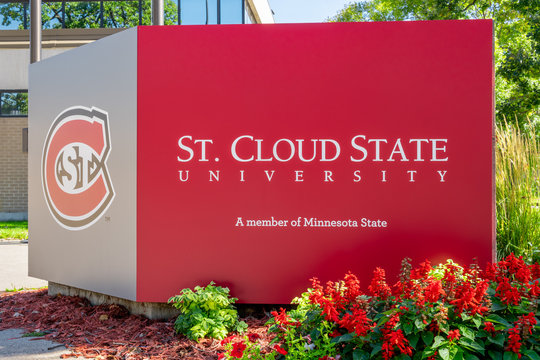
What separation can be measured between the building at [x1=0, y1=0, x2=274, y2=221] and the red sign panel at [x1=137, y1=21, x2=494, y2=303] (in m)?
13.9

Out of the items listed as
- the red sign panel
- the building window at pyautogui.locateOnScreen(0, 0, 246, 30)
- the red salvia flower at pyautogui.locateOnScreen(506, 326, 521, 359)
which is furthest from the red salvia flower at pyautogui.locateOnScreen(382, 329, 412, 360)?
the building window at pyautogui.locateOnScreen(0, 0, 246, 30)

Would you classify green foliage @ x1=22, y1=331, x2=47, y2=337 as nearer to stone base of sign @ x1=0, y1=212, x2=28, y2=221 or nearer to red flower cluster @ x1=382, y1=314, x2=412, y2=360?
red flower cluster @ x1=382, y1=314, x2=412, y2=360

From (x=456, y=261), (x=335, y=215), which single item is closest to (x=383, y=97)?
(x=335, y=215)

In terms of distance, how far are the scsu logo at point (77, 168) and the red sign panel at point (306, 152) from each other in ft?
1.86

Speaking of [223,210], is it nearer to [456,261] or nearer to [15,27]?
[456,261]

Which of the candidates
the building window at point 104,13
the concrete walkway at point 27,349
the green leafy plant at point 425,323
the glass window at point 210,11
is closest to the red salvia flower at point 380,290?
the green leafy plant at point 425,323

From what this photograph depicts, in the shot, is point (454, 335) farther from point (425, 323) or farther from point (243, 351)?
point (243, 351)

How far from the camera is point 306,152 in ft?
14.5

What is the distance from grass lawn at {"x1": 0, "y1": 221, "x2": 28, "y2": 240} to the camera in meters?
13.6

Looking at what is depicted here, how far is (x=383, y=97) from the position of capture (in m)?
4.35

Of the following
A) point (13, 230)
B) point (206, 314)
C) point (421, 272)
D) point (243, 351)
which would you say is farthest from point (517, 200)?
point (13, 230)

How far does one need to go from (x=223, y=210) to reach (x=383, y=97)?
179 centimetres

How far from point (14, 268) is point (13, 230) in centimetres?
670

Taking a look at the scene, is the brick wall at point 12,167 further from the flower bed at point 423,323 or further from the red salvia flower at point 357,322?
the red salvia flower at point 357,322
